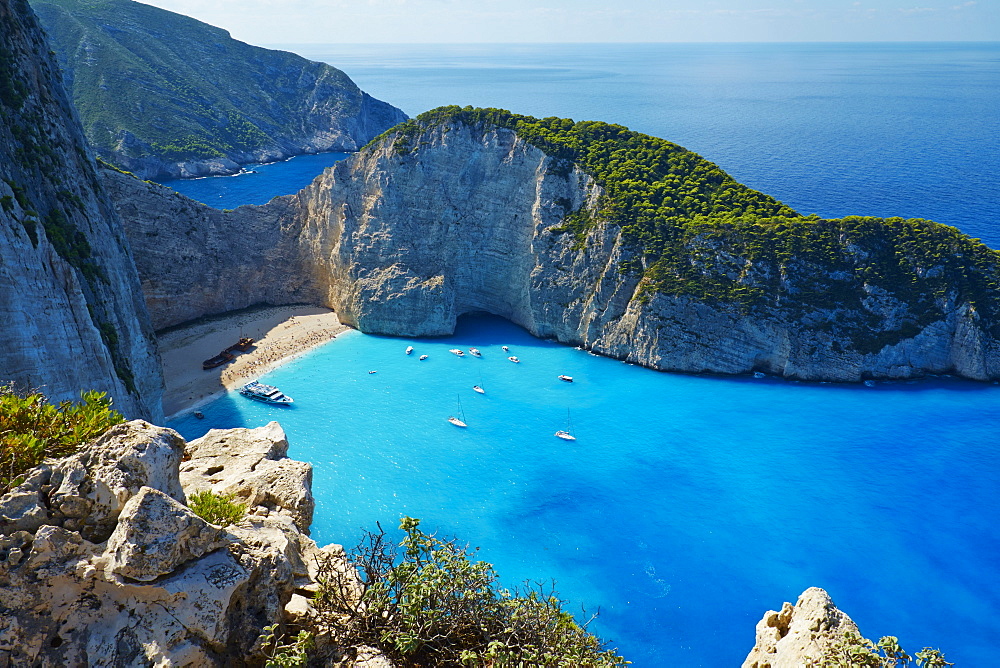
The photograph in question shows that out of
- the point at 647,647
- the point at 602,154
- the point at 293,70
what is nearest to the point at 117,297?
the point at 647,647

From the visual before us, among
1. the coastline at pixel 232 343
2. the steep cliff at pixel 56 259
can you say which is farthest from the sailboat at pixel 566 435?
the coastline at pixel 232 343

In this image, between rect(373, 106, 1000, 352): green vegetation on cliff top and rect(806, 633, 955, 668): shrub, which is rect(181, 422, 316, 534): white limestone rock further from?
rect(373, 106, 1000, 352): green vegetation on cliff top

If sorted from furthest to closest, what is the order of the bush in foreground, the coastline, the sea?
1. the coastline
2. the sea
3. the bush in foreground

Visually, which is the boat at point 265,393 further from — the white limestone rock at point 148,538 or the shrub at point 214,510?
the white limestone rock at point 148,538

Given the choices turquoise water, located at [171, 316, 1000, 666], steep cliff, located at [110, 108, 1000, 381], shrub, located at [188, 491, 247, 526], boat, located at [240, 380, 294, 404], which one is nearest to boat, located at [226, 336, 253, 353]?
turquoise water, located at [171, 316, 1000, 666]

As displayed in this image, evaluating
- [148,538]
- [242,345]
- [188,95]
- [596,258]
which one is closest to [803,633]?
[148,538]

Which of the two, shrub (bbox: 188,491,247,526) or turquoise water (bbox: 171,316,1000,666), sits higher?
shrub (bbox: 188,491,247,526)
